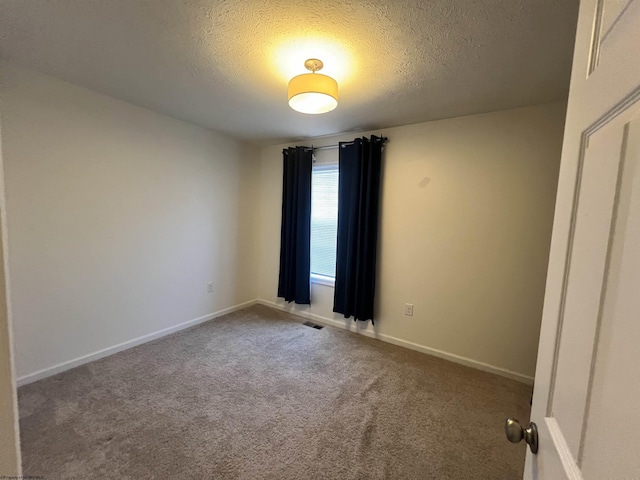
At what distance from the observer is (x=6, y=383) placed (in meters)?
0.48

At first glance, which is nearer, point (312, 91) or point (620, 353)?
point (620, 353)

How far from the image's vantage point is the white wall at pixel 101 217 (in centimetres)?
205

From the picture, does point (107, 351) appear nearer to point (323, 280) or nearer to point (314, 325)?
point (314, 325)

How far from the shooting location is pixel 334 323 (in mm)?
3434

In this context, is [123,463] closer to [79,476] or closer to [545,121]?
[79,476]

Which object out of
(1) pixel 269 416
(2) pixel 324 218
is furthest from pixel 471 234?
(1) pixel 269 416

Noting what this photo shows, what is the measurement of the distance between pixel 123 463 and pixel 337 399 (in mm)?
1316

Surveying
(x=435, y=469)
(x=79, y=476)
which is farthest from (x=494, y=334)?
(x=79, y=476)

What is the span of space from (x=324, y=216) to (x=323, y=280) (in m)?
0.82

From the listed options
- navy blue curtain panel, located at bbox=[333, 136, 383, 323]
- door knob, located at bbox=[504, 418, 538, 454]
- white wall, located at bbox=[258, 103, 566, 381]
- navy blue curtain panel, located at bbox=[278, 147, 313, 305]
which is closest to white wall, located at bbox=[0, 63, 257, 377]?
navy blue curtain panel, located at bbox=[278, 147, 313, 305]

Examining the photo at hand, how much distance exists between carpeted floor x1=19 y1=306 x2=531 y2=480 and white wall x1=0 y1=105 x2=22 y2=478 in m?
1.27

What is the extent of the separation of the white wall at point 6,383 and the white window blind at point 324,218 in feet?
9.99

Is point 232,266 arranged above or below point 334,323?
above

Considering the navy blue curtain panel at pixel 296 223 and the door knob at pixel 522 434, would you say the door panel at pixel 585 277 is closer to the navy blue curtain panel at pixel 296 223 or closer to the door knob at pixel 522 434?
the door knob at pixel 522 434
